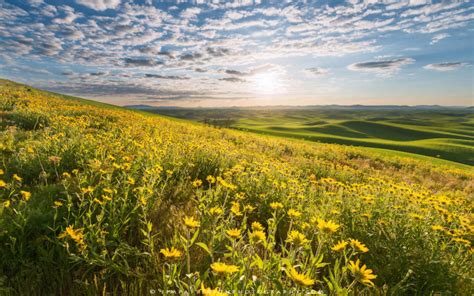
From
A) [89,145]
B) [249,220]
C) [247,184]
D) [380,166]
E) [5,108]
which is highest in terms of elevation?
[5,108]

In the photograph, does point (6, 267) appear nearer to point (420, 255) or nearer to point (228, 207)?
point (228, 207)

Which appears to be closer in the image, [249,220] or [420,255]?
[420,255]

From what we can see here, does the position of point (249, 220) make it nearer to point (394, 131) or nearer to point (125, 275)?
point (125, 275)

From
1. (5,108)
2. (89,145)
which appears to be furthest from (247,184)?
(5,108)

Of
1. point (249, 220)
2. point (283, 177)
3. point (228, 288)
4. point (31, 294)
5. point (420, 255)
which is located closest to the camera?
Result: point (228, 288)

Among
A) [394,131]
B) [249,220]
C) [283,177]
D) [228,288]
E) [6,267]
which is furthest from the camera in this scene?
[394,131]

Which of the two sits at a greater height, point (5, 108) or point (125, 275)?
point (5, 108)

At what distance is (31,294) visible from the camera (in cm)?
231

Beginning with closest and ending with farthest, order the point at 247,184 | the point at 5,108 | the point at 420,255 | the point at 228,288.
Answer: the point at 228,288 → the point at 420,255 → the point at 247,184 → the point at 5,108

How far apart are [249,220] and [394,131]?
8206 cm

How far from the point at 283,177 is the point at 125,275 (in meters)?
3.89

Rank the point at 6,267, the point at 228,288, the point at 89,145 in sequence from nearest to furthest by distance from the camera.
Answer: the point at 228,288 < the point at 6,267 < the point at 89,145

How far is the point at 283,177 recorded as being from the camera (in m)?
5.73

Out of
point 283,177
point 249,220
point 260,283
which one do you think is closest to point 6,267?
point 260,283
